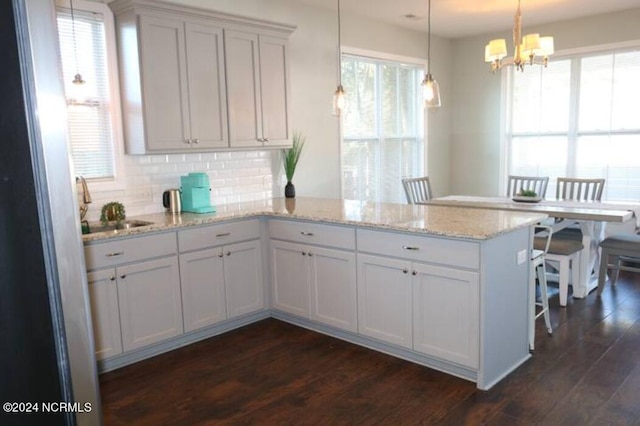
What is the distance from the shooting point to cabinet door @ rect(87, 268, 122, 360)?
3.11m

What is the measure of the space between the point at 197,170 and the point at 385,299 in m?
2.00

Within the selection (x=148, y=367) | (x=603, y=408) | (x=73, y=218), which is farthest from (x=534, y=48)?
(x=73, y=218)

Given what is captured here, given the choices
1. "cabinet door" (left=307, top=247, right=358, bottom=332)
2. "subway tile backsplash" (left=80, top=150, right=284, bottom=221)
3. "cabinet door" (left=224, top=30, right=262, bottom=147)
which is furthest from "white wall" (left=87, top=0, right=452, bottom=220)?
"cabinet door" (left=307, top=247, right=358, bottom=332)

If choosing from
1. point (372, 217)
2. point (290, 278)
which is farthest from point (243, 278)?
point (372, 217)

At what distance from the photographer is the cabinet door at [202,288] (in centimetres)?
359

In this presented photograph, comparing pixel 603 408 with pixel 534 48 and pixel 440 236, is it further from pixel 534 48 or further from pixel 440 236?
pixel 534 48

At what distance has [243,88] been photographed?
423 centimetres

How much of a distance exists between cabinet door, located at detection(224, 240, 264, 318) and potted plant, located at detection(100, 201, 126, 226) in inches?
31.3

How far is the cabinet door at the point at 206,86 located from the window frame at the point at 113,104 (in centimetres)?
53

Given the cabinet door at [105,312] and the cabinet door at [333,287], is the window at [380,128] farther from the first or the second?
the cabinet door at [105,312]

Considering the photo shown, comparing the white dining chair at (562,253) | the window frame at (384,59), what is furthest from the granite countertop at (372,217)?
the window frame at (384,59)

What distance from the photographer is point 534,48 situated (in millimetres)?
3893

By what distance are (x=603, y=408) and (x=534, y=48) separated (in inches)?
102

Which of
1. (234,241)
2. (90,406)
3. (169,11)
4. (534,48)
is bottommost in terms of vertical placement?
(234,241)
